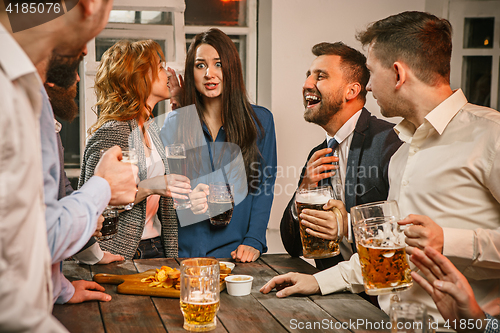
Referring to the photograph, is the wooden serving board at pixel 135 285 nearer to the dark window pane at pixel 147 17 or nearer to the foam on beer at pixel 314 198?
the foam on beer at pixel 314 198

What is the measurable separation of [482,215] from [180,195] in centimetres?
123

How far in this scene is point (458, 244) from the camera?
128 cm

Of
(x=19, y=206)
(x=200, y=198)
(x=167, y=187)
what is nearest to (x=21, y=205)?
(x=19, y=206)

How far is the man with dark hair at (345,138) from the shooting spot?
7.11 feet

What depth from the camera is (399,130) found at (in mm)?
1728

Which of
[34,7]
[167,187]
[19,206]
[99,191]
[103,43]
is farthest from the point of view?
[103,43]

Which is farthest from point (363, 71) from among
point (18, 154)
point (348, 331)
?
point (18, 154)

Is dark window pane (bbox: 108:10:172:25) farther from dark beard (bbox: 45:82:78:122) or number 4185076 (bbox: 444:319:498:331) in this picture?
number 4185076 (bbox: 444:319:498:331)

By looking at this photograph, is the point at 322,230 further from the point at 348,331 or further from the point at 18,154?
the point at 18,154

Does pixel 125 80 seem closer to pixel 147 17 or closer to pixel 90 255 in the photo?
pixel 90 255

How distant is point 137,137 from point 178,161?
0.87 feet

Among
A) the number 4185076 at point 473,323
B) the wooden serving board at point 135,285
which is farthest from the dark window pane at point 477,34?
the wooden serving board at point 135,285

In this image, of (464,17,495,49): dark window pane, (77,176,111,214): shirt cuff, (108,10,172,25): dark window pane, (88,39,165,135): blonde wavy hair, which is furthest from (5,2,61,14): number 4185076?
(464,17,495,49): dark window pane

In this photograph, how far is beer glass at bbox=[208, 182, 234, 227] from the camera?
190 cm
